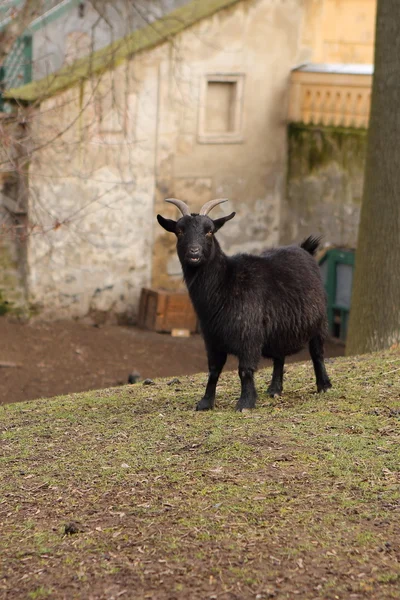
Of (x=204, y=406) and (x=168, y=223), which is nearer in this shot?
(x=168, y=223)

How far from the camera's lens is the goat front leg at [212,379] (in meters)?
7.49

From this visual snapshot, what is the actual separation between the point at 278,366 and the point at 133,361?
7066mm

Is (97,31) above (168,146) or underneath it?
above

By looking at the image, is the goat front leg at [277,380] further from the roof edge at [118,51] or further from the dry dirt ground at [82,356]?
the roof edge at [118,51]

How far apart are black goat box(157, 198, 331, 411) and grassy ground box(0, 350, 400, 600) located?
1.29ft

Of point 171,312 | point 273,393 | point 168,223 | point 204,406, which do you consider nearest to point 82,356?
point 171,312

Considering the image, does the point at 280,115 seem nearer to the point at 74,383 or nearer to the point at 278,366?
the point at 74,383

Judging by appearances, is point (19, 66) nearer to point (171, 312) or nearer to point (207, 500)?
point (171, 312)

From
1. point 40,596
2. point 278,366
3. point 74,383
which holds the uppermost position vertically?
point 278,366

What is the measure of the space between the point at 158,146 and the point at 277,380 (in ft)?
30.7

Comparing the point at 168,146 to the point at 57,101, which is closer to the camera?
the point at 57,101

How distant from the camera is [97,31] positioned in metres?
24.2

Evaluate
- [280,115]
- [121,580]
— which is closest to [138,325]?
[280,115]

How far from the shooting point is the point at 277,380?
792 cm
